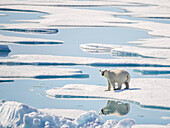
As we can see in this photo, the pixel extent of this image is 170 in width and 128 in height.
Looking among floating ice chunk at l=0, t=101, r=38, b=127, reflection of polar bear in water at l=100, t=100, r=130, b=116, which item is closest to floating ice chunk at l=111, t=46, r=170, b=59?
reflection of polar bear in water at l=100, t=100, r=130, b=116

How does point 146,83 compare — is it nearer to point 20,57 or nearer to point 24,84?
point 24,84

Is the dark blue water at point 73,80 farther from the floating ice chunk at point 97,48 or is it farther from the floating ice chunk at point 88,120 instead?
the floating ice chunk at point 88,120

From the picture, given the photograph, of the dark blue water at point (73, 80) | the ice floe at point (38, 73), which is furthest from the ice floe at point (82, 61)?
the ice floe at point (38, 73)

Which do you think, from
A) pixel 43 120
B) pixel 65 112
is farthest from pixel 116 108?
pixel 43 120

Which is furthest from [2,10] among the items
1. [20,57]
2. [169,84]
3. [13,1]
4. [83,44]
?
[169,84]

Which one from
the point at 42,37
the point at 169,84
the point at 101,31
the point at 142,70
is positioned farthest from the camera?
the point at 101,31

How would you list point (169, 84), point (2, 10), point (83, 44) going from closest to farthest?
1. point (169, 84)
2. point (83, 44)
3. point (2, 10)

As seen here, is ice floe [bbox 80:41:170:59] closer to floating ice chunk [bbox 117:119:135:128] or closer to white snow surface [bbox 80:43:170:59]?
white snow surface [bbox 80:43:170:59]

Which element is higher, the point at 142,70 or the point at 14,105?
the point at 14,105
